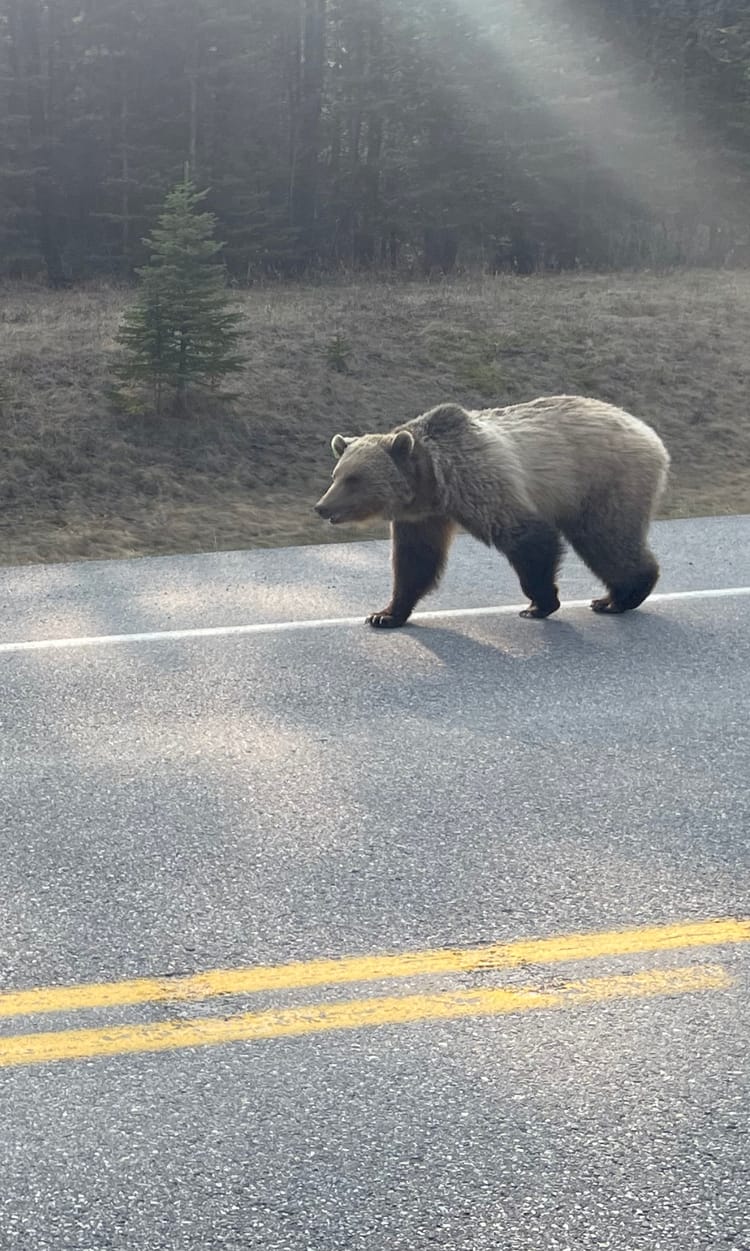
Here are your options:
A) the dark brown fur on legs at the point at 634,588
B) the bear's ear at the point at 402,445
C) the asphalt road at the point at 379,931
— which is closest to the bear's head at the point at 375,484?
the bear's ear at the point at 402,445

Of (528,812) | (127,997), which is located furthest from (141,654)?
(127,997)

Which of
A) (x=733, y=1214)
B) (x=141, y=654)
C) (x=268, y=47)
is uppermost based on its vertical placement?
(x=268, y=47)

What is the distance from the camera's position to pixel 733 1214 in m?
2.74

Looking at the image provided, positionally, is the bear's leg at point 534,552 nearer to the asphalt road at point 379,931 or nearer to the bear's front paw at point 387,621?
the asphalt road at point 379,931

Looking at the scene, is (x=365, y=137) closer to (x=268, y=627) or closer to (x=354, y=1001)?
(x=268, y=627)

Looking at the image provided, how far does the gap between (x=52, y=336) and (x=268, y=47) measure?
851 inches

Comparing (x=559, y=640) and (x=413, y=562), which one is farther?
(x=413, y=562)

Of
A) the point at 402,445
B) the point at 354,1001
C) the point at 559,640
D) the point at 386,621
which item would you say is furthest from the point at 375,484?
the point at 354,1001

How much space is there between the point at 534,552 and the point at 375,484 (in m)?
0.90

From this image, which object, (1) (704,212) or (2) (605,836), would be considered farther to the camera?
(1) (704,212)

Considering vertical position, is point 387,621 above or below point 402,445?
below

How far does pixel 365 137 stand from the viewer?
113 feet

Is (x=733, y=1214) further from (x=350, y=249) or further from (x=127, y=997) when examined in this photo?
(x=350, y=249)

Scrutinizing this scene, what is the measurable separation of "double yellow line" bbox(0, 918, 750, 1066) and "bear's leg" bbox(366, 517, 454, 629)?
145 inches
